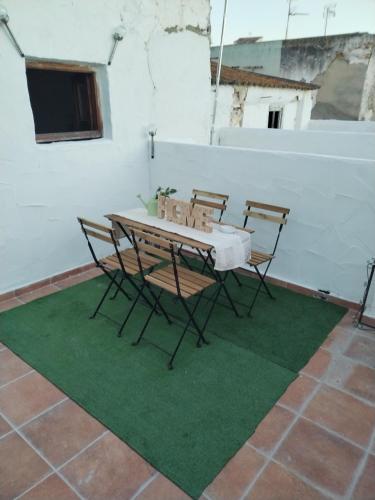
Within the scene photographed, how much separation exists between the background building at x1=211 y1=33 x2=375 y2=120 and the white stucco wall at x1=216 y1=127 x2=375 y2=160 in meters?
8.00

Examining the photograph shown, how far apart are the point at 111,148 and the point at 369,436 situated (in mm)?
3834

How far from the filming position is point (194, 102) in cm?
533

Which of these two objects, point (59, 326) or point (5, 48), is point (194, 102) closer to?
point (5, 48)

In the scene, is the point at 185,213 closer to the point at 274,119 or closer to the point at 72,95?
the point at 72,95

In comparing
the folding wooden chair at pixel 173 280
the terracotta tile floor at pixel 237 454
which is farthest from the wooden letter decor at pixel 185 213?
the terracotta tile floor at pixel 237 454

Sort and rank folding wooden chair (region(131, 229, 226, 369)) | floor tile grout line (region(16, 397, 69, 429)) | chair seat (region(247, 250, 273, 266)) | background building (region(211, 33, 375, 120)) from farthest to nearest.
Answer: background building (region(211, 33, 375, 120)) → chair seat (region(247, 250, 273, 266)) → folding wooden chair (region(131, 229, 226, 369)) → floor tile grout line (region(16, 397, 69, 429))

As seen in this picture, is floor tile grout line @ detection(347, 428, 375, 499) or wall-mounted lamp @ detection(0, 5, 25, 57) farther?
wall-mounted lamp @ detection(0, 5, 25, 57)

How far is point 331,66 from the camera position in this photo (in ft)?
42.0

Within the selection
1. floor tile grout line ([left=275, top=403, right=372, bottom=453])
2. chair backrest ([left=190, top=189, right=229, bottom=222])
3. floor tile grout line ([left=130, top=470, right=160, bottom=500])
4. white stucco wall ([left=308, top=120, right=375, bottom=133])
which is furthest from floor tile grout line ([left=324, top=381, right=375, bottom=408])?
white stucco wall ([left=308, top=120, right=375, bottom=133])

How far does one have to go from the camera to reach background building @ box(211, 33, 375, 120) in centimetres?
1224

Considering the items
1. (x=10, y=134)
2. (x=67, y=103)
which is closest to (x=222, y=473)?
(x=10, y=134)

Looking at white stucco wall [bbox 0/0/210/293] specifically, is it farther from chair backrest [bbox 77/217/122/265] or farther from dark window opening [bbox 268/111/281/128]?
dark window opening [bbox 268/111/281/128]

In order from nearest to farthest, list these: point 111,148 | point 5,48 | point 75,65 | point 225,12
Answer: point 5,48
point 75,65
point 111,148
point 225,12

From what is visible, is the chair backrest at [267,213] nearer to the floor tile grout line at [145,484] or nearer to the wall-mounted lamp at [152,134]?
the wall-mounted lamp at [152,134]
